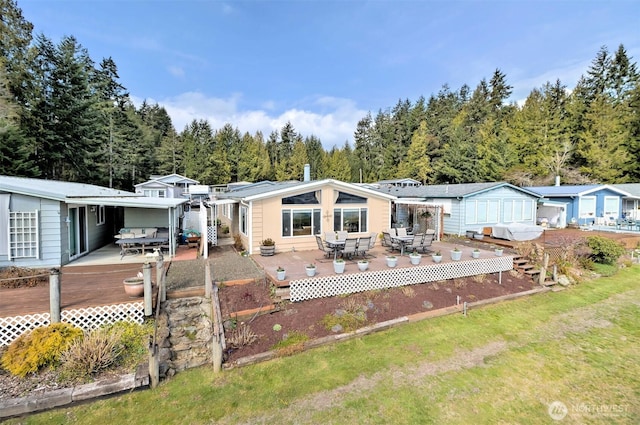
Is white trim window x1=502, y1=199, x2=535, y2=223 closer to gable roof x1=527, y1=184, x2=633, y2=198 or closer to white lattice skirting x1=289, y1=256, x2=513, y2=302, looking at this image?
gable roof x1=527, y1=184, x2=633, y2=198

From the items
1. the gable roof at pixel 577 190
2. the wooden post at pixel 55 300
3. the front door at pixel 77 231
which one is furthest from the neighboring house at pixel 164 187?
the gable roof at pixel 577 190

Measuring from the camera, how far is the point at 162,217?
→ 15.4 metres

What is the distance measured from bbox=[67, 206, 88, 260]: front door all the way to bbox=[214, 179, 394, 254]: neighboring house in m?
4.83

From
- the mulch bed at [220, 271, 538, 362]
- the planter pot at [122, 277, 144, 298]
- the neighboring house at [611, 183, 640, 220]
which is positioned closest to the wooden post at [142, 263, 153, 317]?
the planter pot at [122, 277, 144, 298]

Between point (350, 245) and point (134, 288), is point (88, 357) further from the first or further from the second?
point (350, 245)

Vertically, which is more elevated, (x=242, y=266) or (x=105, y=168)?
(x=105, y=168)

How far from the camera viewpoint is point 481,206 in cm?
1684

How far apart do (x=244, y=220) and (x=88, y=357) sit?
8.62 metres

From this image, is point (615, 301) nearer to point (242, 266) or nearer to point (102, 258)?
point (242, 266)

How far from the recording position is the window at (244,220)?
12.6 meters

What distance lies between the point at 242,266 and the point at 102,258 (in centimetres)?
545

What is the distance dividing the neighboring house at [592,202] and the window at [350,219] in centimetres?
1551

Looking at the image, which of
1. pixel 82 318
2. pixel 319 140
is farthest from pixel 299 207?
pixel 319 140

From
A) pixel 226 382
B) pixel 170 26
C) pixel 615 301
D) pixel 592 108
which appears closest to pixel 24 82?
pixel 170 26
